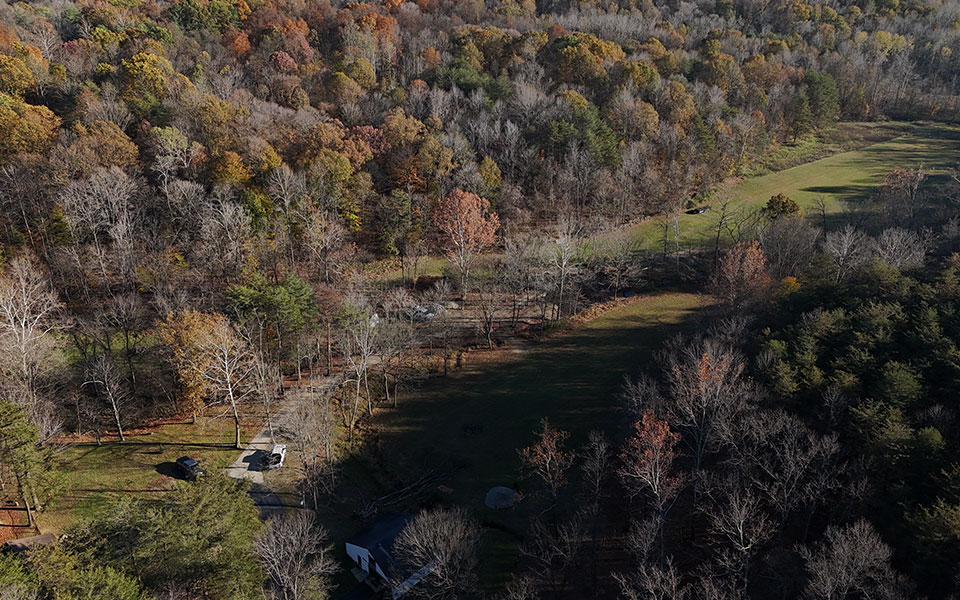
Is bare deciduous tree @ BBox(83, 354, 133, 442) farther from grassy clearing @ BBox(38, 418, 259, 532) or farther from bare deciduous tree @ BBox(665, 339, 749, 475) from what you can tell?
bare deciduous tree @ BBox(665, 339, 749, 475)

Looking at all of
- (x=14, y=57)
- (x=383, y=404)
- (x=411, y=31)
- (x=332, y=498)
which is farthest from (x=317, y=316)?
(x=411, y=31)

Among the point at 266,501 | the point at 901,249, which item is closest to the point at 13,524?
the point at 266,501

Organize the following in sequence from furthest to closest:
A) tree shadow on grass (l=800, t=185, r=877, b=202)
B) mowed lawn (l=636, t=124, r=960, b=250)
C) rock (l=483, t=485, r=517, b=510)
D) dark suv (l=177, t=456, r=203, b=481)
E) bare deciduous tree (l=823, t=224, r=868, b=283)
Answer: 1. tree shadow on grass (l=800, t=185, r=877, b=202)
2. mowed lawn (l=636, t=124, r=960, b=250)
3. bare deciduous tree (l=823, t=224, r=868, b=283)
4. rock (l=483, t=485, r=517, b=510)
5. dark suv (l=177, t=456, r=203, b=481)

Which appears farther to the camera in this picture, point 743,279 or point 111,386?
point 743,279

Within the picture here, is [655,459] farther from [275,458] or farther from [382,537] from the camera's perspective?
[275,458]

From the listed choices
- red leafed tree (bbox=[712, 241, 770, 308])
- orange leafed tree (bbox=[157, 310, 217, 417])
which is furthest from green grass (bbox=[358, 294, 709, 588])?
orange leafed tree (bbox=[157, 310, 217, 417])
